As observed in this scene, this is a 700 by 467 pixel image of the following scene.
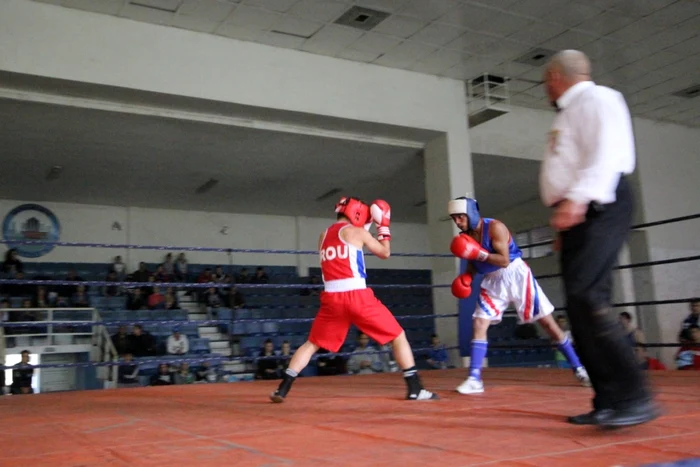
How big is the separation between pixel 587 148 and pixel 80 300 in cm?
842

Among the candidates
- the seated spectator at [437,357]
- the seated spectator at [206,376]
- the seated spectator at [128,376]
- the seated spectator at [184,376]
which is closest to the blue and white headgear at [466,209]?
the seated spectator at [437,357]

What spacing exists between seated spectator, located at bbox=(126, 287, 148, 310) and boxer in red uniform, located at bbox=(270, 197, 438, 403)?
6.71 metres

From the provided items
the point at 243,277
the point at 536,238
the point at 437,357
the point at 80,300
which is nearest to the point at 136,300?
the point at 80,300

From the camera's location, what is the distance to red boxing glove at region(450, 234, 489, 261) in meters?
3.15

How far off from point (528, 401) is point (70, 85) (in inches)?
196

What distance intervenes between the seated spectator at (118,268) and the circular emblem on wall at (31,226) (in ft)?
3.33

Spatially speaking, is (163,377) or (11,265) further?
(11,265)

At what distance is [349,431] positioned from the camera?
1931 millimetres

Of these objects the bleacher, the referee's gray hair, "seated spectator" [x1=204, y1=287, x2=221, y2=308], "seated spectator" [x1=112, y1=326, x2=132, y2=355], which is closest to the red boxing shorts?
the referee's gray hair

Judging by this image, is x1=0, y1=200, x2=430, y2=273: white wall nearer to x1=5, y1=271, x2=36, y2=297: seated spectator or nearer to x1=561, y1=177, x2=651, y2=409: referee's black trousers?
x1=5, y1=271, x2=36, y2=297: seated spectator

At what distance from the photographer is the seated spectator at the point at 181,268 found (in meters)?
10.5

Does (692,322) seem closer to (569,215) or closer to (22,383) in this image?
(569,215)

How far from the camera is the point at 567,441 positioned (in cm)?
159

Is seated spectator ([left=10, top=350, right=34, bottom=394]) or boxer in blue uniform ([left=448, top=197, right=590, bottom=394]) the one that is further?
seated spectator ([left=10, top=350, right=34, bottom=394])
